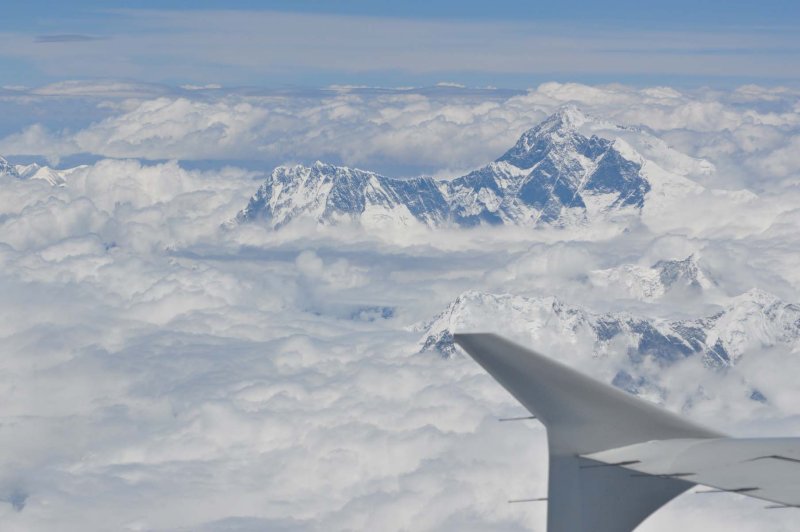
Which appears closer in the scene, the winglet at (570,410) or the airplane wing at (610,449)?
the airplane wing at (610,449)

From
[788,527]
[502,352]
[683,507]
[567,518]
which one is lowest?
[683,507]

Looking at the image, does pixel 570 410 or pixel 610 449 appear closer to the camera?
pixel 610 449

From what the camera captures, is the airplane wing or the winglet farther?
the winglet

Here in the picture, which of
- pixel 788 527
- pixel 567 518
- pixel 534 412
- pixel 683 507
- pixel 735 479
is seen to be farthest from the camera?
pixel 683 507

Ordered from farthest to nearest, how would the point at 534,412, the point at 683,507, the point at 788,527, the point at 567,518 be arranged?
the point at 683,507
the point at 788,527
the point at 534,412
the point at 567,518

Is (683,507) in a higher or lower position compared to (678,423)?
lower

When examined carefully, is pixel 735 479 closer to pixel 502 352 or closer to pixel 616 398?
pixel 616 398

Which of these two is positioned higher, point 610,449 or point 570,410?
point 570,410

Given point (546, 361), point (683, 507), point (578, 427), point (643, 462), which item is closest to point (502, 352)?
point (546, 361)
